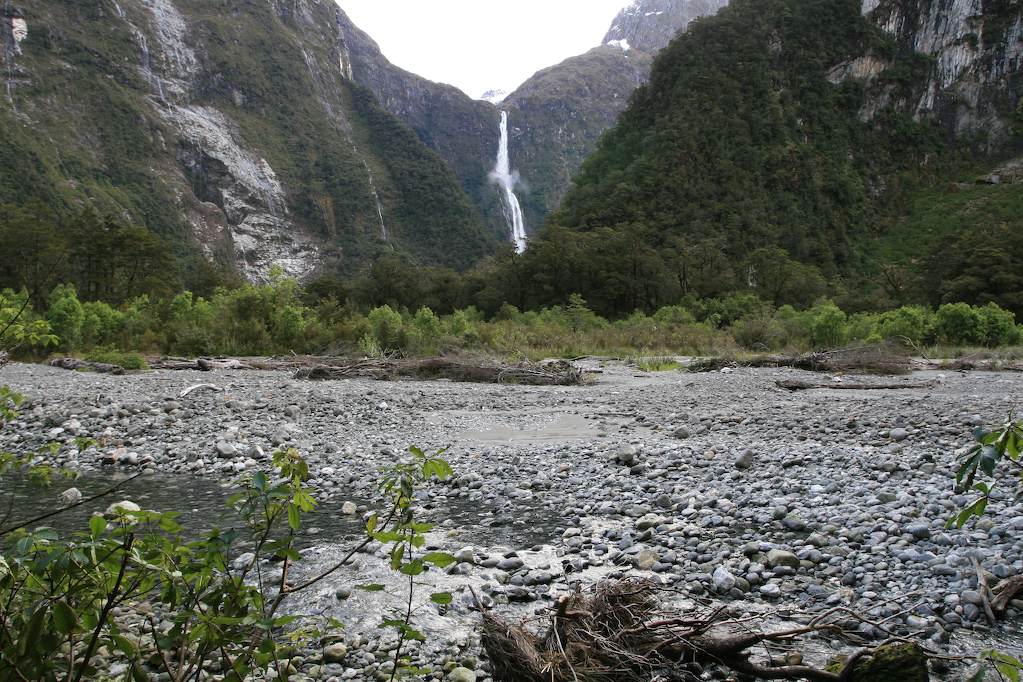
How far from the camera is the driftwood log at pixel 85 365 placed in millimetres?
11242

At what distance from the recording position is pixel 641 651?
1905mm

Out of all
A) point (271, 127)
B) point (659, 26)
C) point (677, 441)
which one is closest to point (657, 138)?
point (677, 441)

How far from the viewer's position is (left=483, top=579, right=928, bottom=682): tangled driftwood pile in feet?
5.79

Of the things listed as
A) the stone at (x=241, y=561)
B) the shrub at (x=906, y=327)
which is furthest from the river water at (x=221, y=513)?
the shrub at (x=906, y=327)

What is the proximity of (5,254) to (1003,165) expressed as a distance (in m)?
77.4

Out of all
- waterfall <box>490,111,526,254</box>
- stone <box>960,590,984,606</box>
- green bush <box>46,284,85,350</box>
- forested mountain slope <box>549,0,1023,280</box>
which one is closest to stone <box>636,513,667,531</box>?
stone <box>960,590,984,606</box>

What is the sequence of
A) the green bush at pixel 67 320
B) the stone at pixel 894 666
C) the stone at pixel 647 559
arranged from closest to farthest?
the stone at pixel 894 666 < the stone at pixel 647 559 < the green bush at pixel 67 320

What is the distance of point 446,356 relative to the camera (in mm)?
12055

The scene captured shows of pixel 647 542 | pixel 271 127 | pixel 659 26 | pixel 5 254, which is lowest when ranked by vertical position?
pixel 647 542

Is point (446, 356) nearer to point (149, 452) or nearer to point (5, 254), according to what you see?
point (149, 452)

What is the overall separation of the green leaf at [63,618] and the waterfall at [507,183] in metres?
92.9

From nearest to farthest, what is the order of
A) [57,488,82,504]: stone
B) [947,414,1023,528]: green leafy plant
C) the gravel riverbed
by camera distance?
[947,414,1023,528]: green leafy plant < the gravel riverbed < [57,488,82,504]: stone

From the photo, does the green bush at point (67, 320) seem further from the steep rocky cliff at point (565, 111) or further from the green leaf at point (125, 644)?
the steep rocky cliff at point (565, 111)

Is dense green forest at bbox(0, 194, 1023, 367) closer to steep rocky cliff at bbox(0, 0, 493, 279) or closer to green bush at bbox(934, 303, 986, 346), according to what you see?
green bush at bbox(934, 303, 986, 346)
